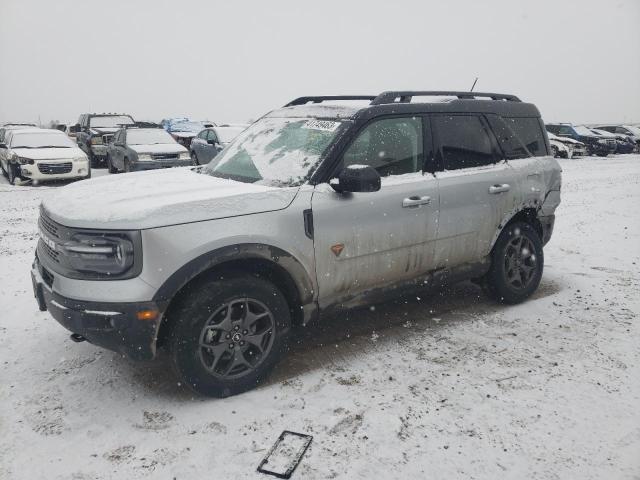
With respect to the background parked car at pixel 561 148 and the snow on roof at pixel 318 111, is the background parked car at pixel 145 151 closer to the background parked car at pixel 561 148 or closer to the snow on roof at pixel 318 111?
the snow on roof at pixel 318 111

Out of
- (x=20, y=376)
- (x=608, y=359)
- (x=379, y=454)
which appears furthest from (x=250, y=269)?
(x=608, y=359)

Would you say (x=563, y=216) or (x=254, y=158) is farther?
(x=563, y=216)

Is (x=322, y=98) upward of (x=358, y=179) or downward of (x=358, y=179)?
upward

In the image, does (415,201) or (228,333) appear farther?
(415,201)

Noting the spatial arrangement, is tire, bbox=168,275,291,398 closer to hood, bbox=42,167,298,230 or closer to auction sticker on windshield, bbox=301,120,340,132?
A: hood, bbox=42,167,298,230

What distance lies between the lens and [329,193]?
326cm

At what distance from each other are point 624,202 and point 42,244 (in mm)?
10436

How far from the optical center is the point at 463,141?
4.08m

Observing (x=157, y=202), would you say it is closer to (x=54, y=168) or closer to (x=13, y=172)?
(x=54, y=168)

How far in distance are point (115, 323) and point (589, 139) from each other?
27345 mm

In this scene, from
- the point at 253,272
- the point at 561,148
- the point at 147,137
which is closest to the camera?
the point at 253,272

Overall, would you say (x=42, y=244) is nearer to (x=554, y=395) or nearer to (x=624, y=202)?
(x=554, y=395)

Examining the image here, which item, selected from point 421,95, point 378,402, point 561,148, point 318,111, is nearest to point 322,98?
point 318,111

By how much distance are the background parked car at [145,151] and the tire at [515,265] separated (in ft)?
33.8
